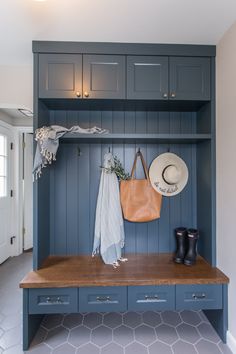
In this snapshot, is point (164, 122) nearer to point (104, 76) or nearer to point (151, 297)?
point (104, 76)

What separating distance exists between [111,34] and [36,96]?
77 cm

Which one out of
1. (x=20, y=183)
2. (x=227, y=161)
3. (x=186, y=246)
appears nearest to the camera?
(x=227, y=161)

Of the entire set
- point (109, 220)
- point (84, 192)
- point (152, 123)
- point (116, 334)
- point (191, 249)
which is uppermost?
point (152, 123)

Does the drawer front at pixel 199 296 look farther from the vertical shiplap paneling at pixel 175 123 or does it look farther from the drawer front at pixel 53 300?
the vertical shiplap paneling at pixel 175 123

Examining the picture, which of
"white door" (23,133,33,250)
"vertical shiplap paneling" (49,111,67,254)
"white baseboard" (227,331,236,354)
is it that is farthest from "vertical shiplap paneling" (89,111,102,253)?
"white door" (23,133,33,250)

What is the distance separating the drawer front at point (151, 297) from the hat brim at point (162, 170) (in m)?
0.80

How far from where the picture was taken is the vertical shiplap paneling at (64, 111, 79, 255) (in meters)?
2.01

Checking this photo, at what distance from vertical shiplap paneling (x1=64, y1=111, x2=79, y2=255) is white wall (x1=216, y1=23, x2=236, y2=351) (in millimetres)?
1266

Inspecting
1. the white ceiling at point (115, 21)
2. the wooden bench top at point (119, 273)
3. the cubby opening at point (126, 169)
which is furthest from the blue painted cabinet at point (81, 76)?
the wooden bench top at point (119, 273)

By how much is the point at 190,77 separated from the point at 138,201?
116cm

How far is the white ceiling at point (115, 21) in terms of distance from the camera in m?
1.36

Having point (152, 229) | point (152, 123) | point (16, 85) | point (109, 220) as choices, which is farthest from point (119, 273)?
point (16, 85)

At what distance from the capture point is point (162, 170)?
1.98 metres

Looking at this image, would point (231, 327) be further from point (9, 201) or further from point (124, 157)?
point (9, 201)
